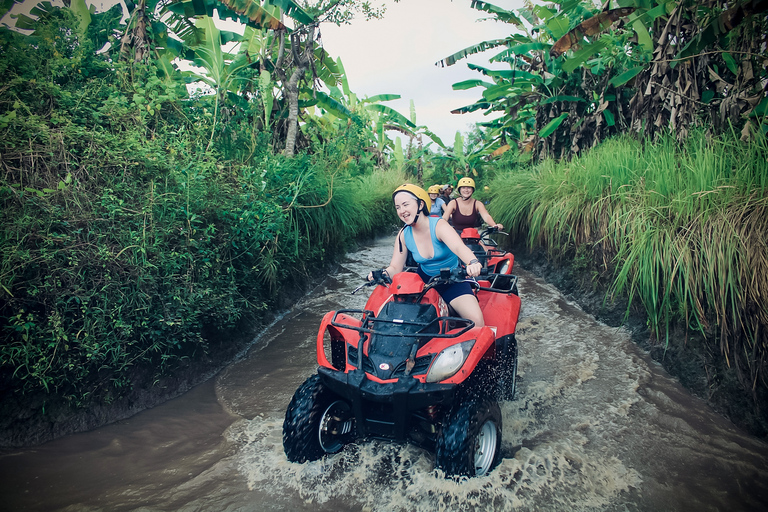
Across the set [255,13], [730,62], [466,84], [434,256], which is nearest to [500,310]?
[434,256]

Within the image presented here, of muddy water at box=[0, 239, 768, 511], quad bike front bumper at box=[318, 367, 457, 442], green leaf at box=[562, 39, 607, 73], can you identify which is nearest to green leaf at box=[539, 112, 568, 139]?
green leaf at box=[562, 39, 607, 73]

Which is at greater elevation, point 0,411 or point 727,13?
point 727,13

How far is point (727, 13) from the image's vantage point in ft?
13.7

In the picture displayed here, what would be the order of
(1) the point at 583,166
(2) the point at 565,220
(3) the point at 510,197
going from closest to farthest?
(2) the point at 565,220 → (1) the point at 583,166 → (3) the point at 510,197

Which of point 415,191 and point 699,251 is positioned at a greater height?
point 415,191

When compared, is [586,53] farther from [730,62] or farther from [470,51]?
[470,51]

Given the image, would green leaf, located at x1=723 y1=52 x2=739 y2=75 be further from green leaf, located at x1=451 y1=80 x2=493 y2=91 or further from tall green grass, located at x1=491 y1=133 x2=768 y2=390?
green leaf, located at x1=451 y1=80 x2=493 y2=91

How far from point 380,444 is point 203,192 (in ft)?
9.15

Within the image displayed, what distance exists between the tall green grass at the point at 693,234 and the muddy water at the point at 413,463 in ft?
2.13

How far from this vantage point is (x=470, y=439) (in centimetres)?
230

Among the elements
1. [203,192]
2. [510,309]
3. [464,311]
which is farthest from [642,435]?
[203,192]

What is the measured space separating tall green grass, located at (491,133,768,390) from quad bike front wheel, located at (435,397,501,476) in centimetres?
200

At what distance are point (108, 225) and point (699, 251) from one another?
4853 millimetres

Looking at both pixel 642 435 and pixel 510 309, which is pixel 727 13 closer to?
pixel 510 309
